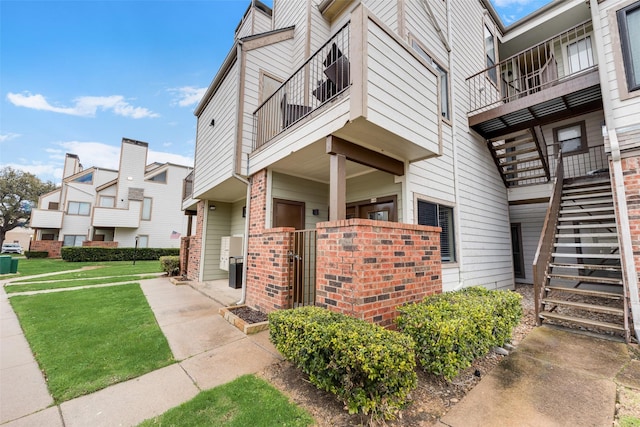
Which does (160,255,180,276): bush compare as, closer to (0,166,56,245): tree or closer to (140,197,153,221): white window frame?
(140,197,153,221): white window frame

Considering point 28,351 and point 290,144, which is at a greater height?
point 290,144

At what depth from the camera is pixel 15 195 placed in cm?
2808

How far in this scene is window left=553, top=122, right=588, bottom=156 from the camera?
26.2 ft

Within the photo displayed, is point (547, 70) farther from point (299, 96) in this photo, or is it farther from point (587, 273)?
point (299, 96)

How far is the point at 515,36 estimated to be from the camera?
9172 mm

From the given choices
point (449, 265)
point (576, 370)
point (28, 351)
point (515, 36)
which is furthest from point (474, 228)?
point (28, 351)

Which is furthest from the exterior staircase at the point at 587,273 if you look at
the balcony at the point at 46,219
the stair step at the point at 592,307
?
the balcony at the point at 46,219

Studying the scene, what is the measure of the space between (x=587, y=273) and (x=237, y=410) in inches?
384

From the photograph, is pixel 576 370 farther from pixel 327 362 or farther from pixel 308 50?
pixel 308 50

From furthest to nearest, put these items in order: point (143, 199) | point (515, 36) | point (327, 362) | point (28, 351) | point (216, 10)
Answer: point (143, 199), point (216, 10), point (515, 36), point (28, 351), point (327, 362)

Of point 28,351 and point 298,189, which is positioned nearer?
point 28,351

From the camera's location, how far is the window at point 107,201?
883 inches

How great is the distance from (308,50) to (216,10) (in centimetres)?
827

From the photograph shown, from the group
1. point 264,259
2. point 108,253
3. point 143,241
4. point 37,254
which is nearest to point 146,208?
point 143,241
